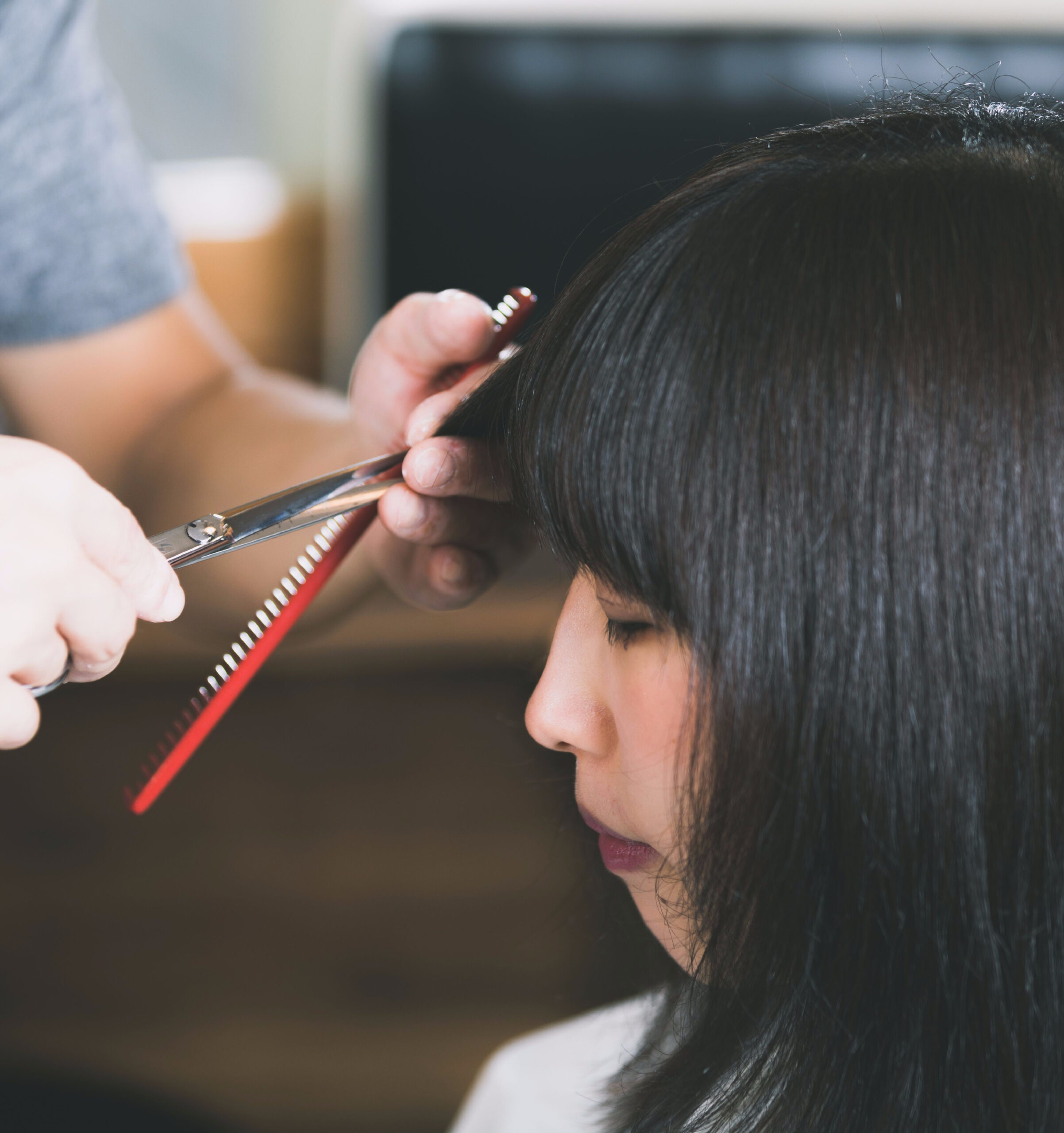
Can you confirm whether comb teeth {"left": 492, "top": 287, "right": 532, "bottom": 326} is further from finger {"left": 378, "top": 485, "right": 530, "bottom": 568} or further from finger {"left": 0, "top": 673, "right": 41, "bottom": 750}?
finger {"left": 0, "top": 673, "right": 41, "bottom": 750}

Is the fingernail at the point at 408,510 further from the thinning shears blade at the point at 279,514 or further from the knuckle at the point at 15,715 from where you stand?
the knuckle at the point at 15,715

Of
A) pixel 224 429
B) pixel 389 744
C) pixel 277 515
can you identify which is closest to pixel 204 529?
pixel 277 515

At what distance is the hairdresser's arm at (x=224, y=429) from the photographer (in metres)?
0.64

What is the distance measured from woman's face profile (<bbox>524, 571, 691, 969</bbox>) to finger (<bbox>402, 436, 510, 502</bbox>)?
8 cm

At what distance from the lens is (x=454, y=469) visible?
20.5 inches

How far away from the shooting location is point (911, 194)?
16.0 inches

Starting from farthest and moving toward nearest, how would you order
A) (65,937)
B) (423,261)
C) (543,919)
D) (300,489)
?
1. (423,261)
2. (543,919)
3. (65,937)
4. (300,489)

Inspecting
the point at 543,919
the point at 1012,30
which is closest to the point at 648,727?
the point at 543,919

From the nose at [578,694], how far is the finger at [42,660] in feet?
0.65

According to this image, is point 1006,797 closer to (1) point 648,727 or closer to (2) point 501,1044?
(1) point 648,727

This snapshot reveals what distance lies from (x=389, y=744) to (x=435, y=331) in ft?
2.82

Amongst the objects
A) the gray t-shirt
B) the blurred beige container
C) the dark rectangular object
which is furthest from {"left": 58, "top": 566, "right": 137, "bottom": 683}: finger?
the blurred beige container

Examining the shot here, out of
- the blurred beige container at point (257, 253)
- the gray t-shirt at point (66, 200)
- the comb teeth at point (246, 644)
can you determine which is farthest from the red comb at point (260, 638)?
the blurred beige container at point (257, 253)

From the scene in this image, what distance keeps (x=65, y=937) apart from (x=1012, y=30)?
1.69 m
